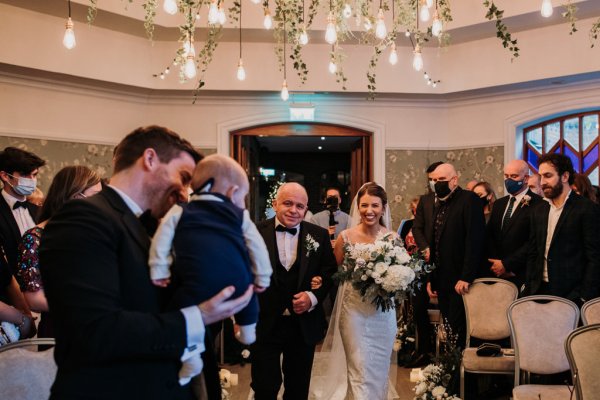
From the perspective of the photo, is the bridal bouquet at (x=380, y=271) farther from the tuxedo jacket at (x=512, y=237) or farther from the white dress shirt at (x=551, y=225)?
the tuxedo jacket at (x=512, y=237)

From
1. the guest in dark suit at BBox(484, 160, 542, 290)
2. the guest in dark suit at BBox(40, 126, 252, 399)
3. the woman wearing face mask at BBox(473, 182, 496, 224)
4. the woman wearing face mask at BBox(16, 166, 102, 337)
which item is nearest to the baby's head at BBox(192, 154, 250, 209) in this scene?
the guest in dark suit at BBox(40, 126, 252, 399)

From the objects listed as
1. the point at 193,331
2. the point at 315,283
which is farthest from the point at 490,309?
the point at 193,331

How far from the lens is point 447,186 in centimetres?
579

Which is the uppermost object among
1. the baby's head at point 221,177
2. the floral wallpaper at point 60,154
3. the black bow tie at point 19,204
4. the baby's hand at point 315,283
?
the floral wallpaper at point 60,154

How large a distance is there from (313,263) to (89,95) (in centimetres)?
564

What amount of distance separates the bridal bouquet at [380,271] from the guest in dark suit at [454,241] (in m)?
1.36

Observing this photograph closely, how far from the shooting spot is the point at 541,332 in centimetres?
419

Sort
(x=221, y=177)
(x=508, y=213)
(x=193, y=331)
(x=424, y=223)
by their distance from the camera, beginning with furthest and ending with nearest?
(x=424, y=223) < (x=508, y=213) < (x=221, y=177) < (x=193, y=331)

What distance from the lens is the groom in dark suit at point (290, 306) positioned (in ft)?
12.9

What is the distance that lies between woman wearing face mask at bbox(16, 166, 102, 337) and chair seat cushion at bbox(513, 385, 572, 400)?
287 cm

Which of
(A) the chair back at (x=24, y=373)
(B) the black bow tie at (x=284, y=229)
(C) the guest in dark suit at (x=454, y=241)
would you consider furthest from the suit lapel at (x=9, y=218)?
(C) the guest in dark suit at (x=454, y=241)

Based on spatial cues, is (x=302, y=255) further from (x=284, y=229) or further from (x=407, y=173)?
(x=407, y=173)

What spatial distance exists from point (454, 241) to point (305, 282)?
2217 mm

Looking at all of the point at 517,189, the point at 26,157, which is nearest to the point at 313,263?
the point at 26,157
